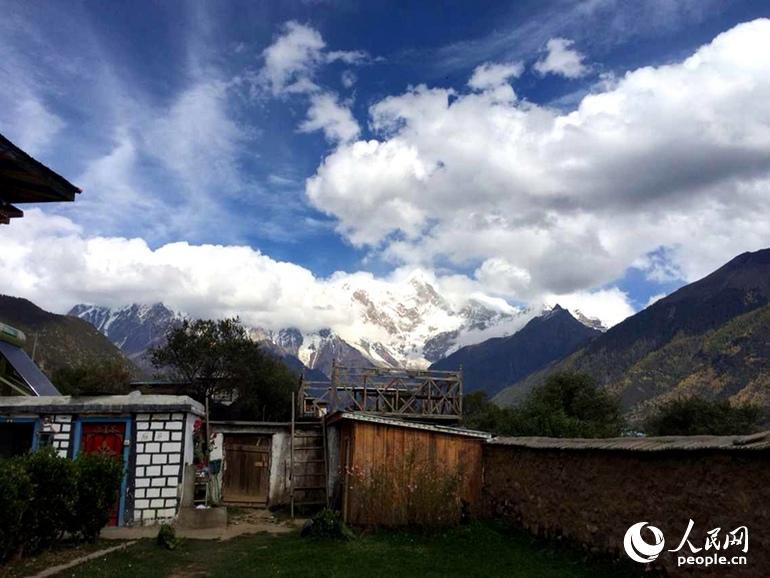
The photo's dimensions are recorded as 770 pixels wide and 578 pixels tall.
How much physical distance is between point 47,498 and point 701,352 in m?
158

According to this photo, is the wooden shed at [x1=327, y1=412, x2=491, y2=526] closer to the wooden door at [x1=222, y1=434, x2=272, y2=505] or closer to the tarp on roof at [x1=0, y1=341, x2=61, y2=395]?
the wooden door at [x1=222, y1=434, x2=272, y2=505]

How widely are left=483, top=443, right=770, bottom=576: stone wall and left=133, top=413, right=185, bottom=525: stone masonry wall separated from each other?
349 inches

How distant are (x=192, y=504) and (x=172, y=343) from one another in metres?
29.0

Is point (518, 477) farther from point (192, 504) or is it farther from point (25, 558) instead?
point (25, 558)

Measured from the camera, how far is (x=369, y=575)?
10531mm

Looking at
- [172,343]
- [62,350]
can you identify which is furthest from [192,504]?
[62,350]

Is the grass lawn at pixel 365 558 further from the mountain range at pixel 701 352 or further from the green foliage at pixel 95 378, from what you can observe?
the mountain range at pixel 701 352

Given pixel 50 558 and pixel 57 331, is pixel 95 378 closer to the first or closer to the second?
pixel 50 558

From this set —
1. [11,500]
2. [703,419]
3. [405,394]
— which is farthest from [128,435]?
[703,419]

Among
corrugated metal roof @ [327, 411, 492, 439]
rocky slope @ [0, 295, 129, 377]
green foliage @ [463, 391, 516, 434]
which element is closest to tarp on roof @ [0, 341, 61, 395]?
corrugated metal roof @ [327, 411, 492, 439]

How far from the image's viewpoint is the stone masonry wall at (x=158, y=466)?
16172 mm

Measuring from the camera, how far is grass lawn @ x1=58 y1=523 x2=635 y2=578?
10672 mm

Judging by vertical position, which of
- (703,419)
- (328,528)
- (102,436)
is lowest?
(328,528)

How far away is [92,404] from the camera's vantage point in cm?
1647
